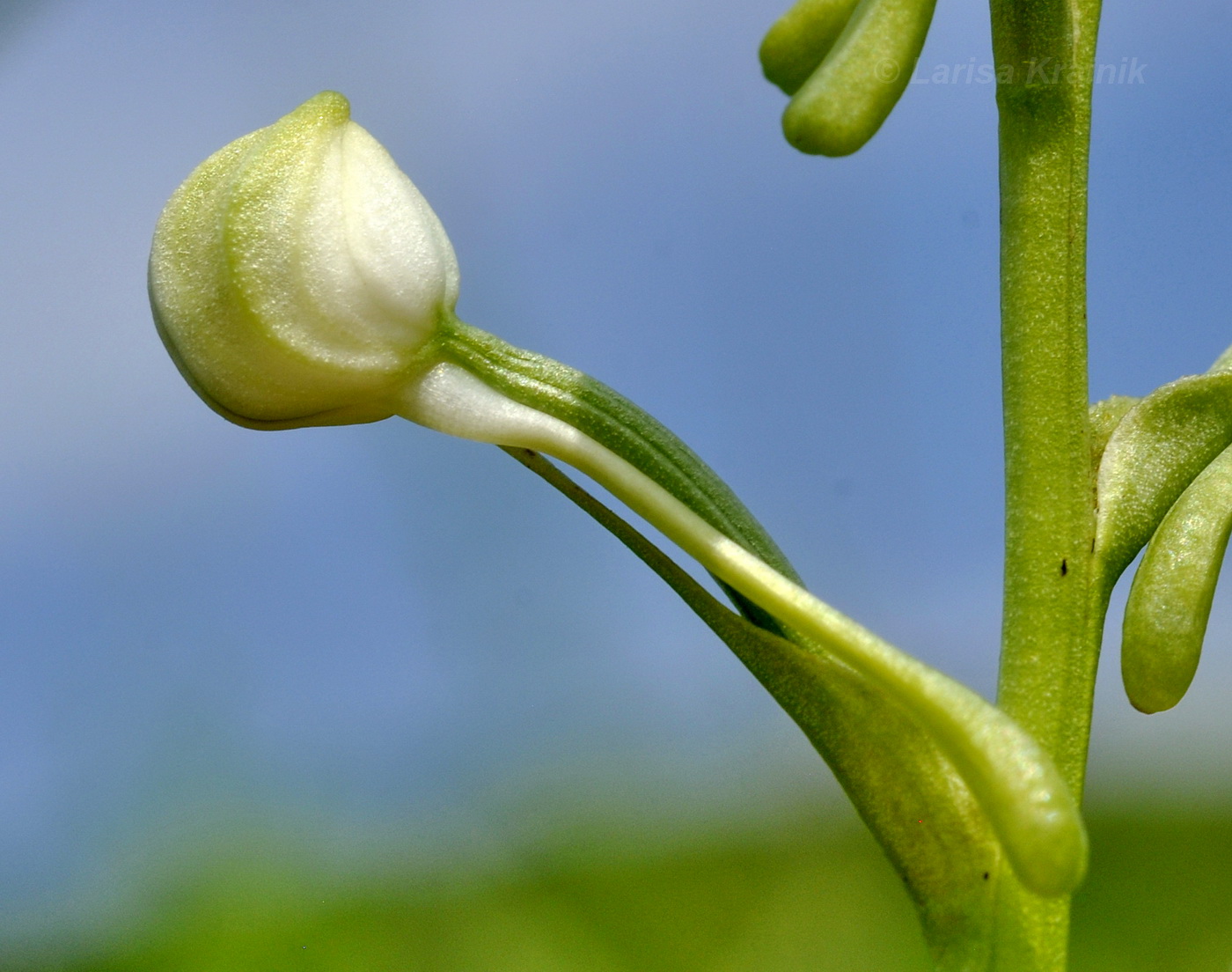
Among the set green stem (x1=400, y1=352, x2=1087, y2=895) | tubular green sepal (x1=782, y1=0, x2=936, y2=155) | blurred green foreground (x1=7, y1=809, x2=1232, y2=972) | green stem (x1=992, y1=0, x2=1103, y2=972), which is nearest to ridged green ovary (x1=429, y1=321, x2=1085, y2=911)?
green stem (x1=400, y1=352, x2=1087, y2=895)

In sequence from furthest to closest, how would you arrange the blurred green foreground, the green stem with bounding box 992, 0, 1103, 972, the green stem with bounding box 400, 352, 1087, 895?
the blurred green foreground, the green stem with bounding box 992, 0, 1103, 972, the green stem with bounding box 400, 352, 1087, 895

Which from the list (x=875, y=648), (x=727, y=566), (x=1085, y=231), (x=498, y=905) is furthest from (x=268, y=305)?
(x=498, y=905)

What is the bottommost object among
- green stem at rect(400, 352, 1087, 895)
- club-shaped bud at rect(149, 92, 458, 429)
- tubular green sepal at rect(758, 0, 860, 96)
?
green stem at rect(400, 352, 1087, 895)

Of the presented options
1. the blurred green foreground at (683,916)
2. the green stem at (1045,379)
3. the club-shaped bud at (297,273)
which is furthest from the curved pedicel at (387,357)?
the blurred green foreground at (683,916)

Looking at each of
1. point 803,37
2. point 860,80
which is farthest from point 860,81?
point 803,37

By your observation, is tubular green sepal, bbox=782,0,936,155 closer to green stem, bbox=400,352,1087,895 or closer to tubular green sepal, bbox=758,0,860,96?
tubular green sepal, bbox=758,0,860,96

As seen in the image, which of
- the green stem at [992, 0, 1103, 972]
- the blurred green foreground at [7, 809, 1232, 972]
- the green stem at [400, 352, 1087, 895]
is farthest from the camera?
the blurred green foreground at [7, 809, 1232, 972]
